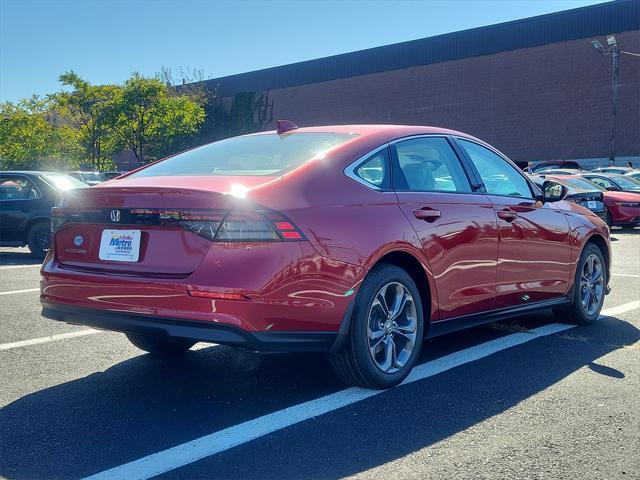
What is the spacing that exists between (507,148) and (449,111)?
5.33 m

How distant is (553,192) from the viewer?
605 centimetres

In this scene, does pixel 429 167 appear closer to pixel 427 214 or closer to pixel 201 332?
pixel 427 214

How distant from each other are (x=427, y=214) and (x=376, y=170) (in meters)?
0.43

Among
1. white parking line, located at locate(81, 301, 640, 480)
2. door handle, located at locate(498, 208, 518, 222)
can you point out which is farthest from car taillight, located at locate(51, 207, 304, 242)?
door handle, located at locate(498, 208, 518, 222)

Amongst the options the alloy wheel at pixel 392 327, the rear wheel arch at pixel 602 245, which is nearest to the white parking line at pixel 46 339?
the alloy wheel at pixel 392 327

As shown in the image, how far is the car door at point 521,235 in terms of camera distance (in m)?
5.30

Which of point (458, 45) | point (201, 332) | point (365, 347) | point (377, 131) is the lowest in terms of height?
point (365, 347)

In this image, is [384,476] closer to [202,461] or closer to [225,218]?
[202,461]

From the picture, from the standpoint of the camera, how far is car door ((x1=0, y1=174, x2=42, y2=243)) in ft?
39.9

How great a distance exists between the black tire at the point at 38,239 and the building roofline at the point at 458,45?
41.1m

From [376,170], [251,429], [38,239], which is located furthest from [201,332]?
[38,239]

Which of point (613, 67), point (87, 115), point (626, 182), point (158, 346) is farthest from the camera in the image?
point (87, 115)

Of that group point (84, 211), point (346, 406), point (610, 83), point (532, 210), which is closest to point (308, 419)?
point (346, 406)

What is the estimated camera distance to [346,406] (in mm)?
3969
